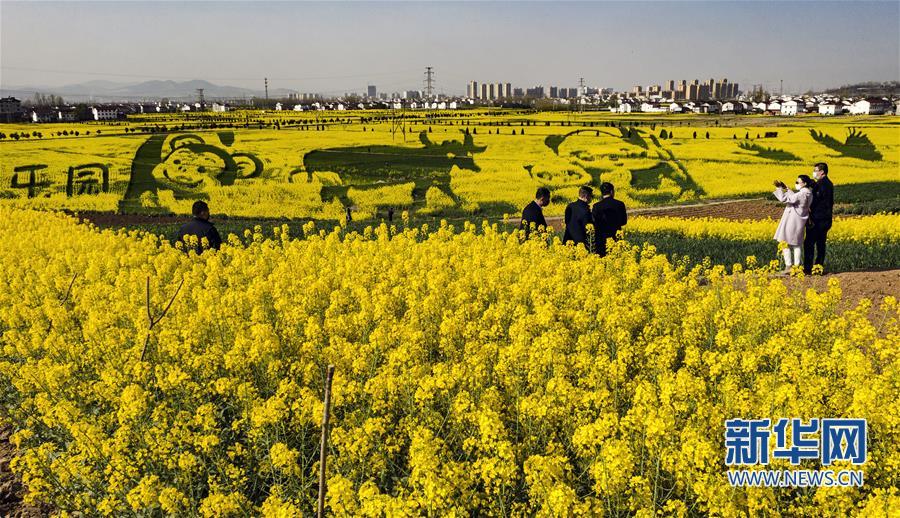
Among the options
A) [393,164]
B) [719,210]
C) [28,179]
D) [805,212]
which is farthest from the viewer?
[393,164]

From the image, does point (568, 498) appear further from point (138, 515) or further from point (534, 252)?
point (534, 252)

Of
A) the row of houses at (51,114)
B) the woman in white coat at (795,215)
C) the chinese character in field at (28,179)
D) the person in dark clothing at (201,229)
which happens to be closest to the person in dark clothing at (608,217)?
the woman in white coat at (795,215)

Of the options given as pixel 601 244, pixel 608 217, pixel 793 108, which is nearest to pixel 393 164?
pixel 601 244

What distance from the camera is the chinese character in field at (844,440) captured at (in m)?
3.92

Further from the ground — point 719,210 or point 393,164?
point 393,164

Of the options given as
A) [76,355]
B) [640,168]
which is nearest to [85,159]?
[640,168]

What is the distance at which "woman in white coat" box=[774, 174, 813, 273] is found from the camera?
9.70 metres

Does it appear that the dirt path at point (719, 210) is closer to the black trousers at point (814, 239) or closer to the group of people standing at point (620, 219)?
the black trousers at point (814, 239)

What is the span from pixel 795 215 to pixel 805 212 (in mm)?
149

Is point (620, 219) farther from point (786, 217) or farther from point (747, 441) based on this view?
point (747, 441)

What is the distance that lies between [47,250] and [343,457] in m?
9.91

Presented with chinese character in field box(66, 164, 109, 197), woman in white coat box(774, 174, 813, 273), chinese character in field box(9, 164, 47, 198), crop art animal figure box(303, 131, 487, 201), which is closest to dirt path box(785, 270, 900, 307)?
woman in white coat box(774, 174, 813, 273)

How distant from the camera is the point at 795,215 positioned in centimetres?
980

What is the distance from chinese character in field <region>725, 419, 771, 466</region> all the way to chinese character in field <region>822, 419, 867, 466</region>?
1.19 ft
